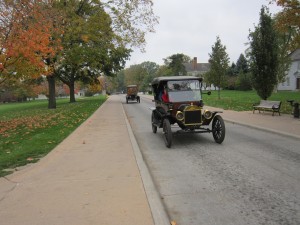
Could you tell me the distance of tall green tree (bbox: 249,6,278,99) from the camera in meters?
23.4

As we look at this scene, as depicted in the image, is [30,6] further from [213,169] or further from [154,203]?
[154,203]

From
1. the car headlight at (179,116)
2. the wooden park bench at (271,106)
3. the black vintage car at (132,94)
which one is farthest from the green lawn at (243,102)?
the car headlight at (179,116)

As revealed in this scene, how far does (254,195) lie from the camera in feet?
18.8

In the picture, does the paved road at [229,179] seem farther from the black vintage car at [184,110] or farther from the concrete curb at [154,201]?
the black vintage car at [184,110]

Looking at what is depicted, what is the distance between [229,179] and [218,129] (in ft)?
13.5

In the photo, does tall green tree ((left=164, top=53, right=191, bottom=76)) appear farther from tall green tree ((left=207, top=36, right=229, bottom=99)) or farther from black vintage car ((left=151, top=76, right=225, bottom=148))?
black vintage car ((left=151, top=76, right=225, bottom=148))

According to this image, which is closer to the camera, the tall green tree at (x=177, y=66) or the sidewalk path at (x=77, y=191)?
the sidewalk path at (x=77, y=191)

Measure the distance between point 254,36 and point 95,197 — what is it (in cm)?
2125

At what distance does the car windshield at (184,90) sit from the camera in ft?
38.0

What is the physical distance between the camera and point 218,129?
422 inches

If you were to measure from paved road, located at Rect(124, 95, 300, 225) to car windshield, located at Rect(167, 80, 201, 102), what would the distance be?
1.46m

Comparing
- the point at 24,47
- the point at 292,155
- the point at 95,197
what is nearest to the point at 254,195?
the point at 95,197

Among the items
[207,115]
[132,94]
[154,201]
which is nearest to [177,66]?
[132,94]

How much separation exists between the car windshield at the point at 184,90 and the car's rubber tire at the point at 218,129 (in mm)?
1233
